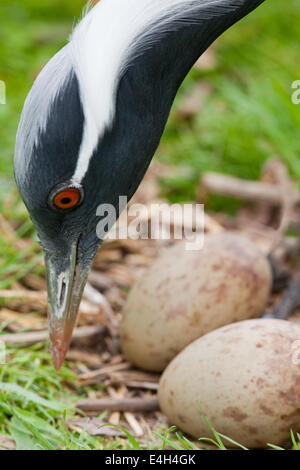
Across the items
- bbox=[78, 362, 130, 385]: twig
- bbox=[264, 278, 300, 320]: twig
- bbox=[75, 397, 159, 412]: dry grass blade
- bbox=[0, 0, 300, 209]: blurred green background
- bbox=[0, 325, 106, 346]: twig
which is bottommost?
bbox=[75, 397, 159, 412]: dry grass blade

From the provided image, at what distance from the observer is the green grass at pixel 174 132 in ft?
10.3

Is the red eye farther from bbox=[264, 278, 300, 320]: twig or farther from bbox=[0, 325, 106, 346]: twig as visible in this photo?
bbox=[264, 278, 300, 320]: twig

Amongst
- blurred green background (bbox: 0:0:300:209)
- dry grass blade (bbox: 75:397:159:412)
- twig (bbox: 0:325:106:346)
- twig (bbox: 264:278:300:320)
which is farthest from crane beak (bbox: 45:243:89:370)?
blurred green background (bbox: 0:0:300:209)

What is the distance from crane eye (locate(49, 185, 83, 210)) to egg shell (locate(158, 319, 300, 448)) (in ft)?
2.49

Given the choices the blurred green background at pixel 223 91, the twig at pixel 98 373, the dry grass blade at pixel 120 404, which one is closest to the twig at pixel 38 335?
the twig at pixel 98 373

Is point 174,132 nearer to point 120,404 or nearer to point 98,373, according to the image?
point 98,373

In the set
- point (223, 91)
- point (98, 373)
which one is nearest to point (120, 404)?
point (98, 373)

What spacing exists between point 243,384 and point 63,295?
75 centimetres

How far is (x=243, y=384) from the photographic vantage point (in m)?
2.83

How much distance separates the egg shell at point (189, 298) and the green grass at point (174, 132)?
0.36m

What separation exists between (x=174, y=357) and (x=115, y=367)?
34 cm

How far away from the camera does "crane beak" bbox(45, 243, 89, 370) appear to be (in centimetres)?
298

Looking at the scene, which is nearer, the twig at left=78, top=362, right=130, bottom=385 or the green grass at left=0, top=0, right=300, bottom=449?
the green grass at left=0, top=0, right=300, bottom=449

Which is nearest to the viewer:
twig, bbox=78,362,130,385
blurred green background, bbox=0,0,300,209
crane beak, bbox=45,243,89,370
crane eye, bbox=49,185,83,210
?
crane eye, bbox=49,185,83,210
